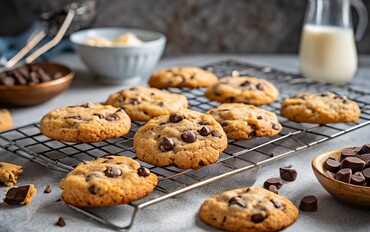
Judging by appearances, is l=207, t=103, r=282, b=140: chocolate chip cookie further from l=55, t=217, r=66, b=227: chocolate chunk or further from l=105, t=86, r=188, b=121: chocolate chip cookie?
l=55, t=217, r=66, b=227: chocolate chunk

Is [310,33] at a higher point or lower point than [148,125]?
higher

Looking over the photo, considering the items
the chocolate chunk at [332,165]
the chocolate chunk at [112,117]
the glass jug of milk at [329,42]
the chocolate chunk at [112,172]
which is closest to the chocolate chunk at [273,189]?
the chocolate chunk at [332,165]

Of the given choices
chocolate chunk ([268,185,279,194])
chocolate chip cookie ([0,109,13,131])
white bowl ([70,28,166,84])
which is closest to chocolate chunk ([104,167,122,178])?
chocolate chunk ([268,185,279,194])

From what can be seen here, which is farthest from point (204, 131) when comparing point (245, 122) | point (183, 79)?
point (183, 79)

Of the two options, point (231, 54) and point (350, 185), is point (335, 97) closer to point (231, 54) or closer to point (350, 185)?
point (350, 185)

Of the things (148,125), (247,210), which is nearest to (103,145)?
(148,125)

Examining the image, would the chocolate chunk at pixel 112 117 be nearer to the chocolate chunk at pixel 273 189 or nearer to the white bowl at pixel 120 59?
the chocolate chunk at pixel 273 189
